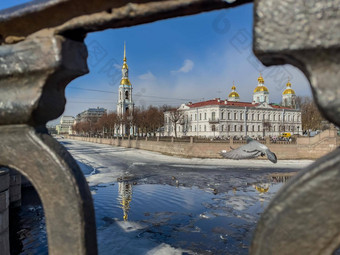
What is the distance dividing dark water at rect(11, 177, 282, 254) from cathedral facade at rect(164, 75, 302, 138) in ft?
162

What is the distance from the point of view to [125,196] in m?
11.3

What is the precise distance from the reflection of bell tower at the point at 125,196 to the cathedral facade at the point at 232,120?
47292mm

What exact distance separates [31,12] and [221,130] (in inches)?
2506

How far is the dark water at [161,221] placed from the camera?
20.7 feet

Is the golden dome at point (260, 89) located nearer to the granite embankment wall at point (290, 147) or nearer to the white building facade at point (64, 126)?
the granite embankment wall at point (290, 147)

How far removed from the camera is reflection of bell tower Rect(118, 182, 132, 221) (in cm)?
928

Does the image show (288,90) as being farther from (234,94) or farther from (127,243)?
(127,243)

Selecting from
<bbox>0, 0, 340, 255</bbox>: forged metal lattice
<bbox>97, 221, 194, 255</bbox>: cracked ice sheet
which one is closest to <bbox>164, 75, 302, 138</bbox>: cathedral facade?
<bbox>97, 221, 194, 255</bbox>: cracked ice sheet

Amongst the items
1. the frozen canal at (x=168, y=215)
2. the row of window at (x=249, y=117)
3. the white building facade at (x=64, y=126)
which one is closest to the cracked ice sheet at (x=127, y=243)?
the frozen canal at (x=168, y=215)

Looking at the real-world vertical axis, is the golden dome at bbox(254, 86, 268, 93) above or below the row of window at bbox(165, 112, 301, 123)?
above

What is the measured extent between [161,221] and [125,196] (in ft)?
11.8

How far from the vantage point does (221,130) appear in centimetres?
6341

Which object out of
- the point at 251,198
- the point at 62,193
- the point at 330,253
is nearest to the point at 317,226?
the point at 330,253

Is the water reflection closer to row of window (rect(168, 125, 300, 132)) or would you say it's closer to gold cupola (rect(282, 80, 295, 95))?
row of window (rect(168, 125, 300, 132))
